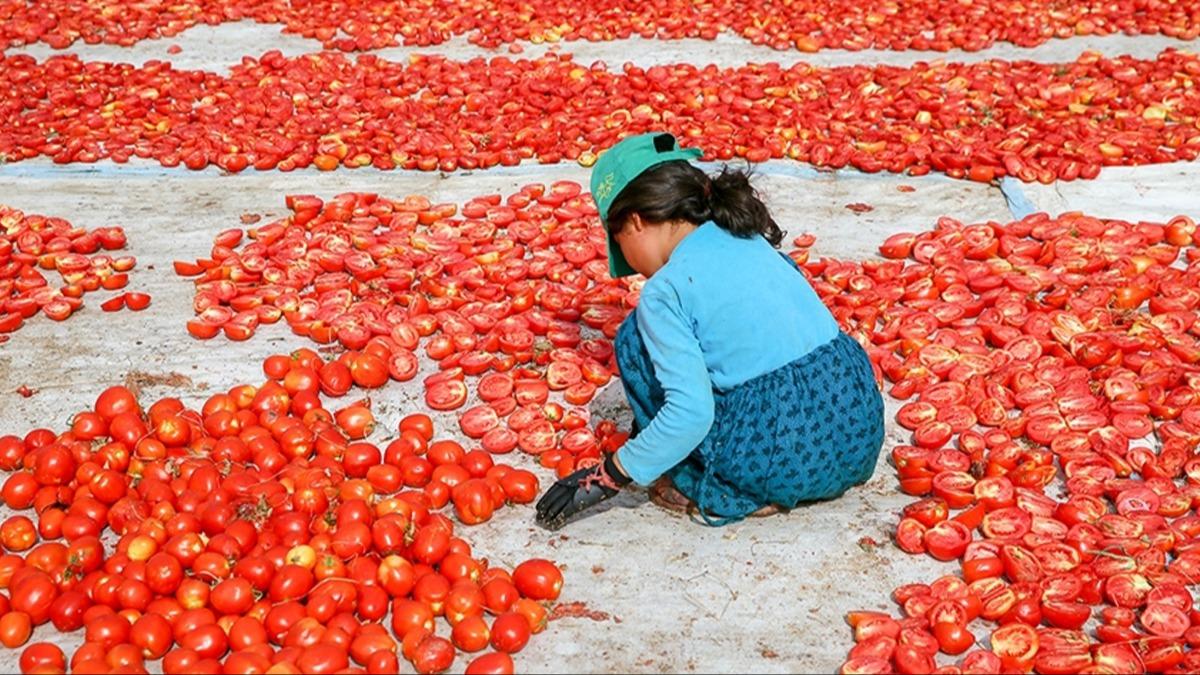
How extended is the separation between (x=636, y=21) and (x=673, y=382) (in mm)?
5620

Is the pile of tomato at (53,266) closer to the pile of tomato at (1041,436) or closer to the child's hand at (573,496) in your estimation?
the child's hand at (573,496)

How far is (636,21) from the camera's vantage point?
26.5ft

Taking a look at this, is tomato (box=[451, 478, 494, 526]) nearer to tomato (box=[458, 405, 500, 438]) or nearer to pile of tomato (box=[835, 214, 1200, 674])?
tomato (box=[458, 405, 500, 438])

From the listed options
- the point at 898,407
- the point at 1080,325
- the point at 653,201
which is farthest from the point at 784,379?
the point at 1080,325

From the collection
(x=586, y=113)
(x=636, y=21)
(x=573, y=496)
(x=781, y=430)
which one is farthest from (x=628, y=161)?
(x=636, y=21)

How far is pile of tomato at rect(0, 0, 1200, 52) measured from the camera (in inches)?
309

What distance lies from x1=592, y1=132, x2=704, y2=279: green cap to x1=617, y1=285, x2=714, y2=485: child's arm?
0.31 metres

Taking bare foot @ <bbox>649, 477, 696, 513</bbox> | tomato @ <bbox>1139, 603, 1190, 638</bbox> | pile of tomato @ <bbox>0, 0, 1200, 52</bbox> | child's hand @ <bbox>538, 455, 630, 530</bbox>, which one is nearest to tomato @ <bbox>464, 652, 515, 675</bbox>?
child's hand @ <bbox>538, 455, 630, 530</bbox>

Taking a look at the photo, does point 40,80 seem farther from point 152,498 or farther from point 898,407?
point 898,407

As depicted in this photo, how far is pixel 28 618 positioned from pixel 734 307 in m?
2.11

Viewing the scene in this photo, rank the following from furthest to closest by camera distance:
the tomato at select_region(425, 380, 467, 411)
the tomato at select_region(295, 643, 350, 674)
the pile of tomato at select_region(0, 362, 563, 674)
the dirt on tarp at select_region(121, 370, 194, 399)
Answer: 1. the dirt on tarp at select_region(121, 370, 194, 399)
2. the tomato at select_region(425, 380, 467, 411)
3. the pile of tomato at select_region(0, 362, 563, 674)
4. the tomato at select_region(295, 643, 350, 674)

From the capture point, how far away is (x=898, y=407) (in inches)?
157

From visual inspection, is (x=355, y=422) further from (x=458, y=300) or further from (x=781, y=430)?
(x=781, y=430)

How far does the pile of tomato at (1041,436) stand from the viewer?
9.45ft
